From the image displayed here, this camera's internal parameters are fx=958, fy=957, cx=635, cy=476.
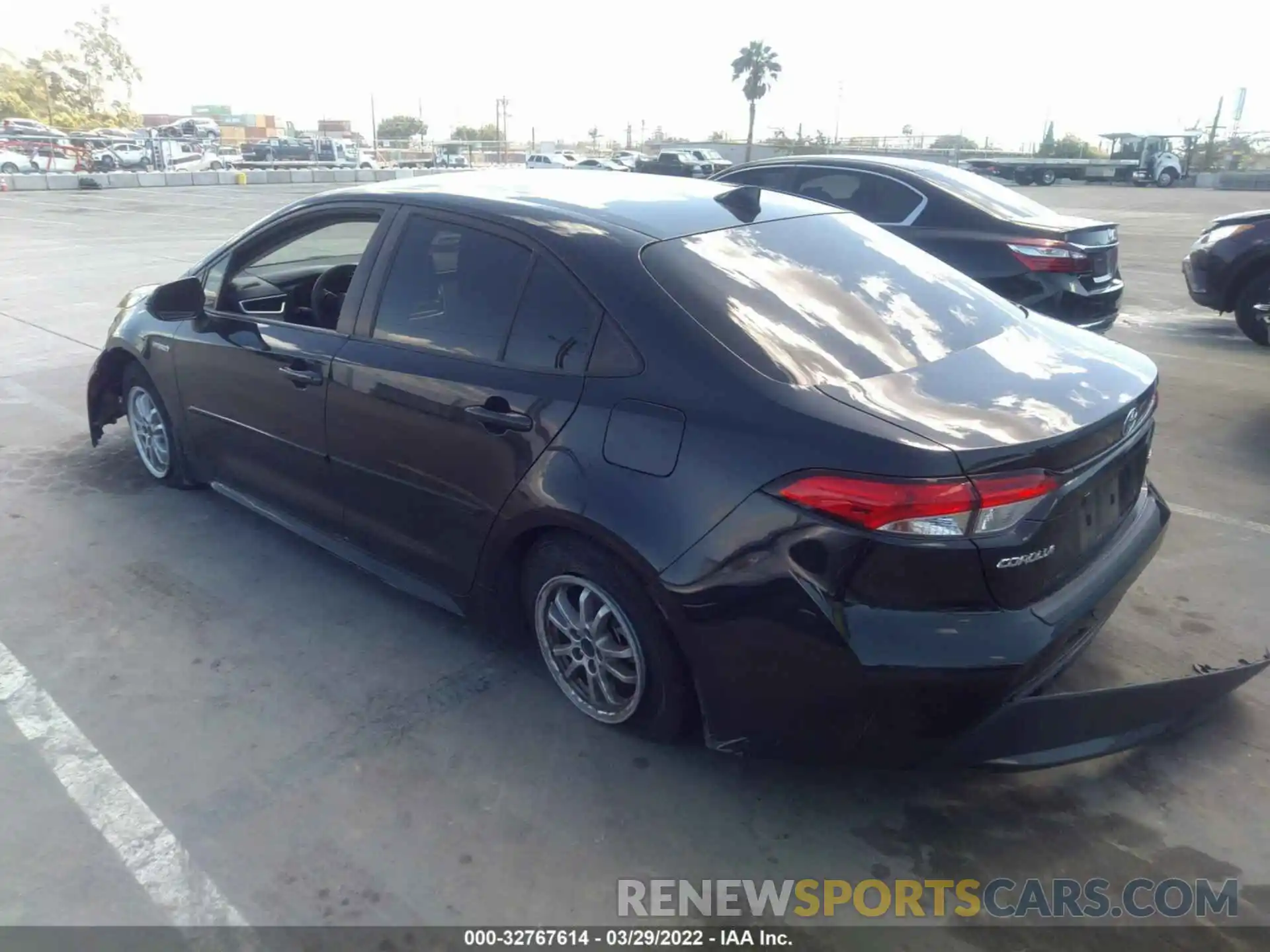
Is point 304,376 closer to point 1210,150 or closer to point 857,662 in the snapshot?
point 857,662

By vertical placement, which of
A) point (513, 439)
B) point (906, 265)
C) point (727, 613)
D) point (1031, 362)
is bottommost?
point (727, 613)

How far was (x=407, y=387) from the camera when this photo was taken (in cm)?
334

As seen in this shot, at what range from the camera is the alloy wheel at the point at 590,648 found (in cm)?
290

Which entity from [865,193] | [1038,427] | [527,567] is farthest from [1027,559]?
[865,193]

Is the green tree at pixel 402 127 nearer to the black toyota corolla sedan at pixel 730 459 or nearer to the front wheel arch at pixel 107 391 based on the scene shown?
the front wheel arch at pixel 107 391

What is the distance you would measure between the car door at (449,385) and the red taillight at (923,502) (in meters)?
0.88

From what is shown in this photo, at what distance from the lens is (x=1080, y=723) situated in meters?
2.64

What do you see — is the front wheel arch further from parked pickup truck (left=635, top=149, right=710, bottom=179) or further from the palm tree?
the palm tree

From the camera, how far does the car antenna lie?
3406 mm

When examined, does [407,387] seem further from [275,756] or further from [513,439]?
[275,756]

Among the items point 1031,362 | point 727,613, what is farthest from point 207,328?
point 1031,362

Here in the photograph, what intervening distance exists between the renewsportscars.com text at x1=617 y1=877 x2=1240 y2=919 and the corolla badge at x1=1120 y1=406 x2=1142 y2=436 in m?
1.22

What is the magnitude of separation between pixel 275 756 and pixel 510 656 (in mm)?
902

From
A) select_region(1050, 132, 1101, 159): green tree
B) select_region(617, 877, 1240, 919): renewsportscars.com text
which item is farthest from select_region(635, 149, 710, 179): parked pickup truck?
select_region(617, 877, 1240, 919): renewsportscars.com text
